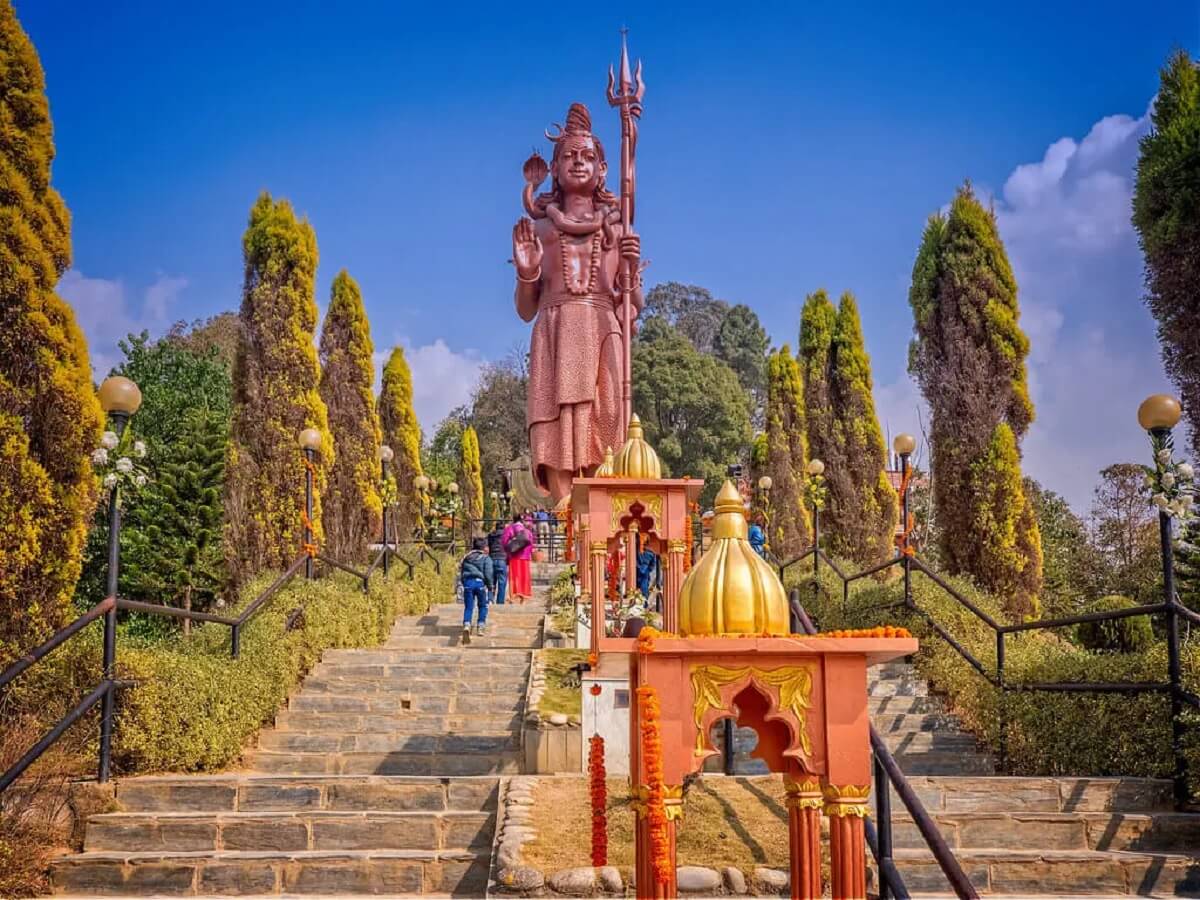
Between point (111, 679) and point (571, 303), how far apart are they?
815 cm

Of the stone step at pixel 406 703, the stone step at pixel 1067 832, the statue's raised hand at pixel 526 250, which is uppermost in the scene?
the statue's raised hand at pixel 526 250

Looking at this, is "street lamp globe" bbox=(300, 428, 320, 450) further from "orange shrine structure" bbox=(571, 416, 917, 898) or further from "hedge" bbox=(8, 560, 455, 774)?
"orange shrine structure" bbox=(571, 416, 917, 898)

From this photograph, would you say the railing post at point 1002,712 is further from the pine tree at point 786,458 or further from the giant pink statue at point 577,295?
the pine tree at point 786,458

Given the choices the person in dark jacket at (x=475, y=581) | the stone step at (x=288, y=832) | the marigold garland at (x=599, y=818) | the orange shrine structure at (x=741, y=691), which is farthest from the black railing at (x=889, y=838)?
the person in dark jacket at (x=475, y=581)

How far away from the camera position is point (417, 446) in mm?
26172

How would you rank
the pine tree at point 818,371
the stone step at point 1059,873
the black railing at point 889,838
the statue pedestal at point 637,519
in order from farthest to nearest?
the pine tree at point 818,371
the statue pedestal at point 637,519
the stone step at point 1059,873
the black railing at point 889,838

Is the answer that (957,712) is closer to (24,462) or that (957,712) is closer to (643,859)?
(643,859)

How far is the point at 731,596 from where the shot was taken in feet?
11.5

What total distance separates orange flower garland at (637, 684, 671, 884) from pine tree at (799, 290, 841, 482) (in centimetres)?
1527

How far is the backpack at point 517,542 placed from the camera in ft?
52.1

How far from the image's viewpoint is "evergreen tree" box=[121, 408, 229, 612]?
20.2 m

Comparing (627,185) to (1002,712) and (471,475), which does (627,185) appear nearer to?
(1002,712)

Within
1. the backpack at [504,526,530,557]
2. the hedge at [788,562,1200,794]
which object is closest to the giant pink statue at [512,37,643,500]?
the backpack at [504,526,530,557]

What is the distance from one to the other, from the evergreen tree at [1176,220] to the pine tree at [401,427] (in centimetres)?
1729
